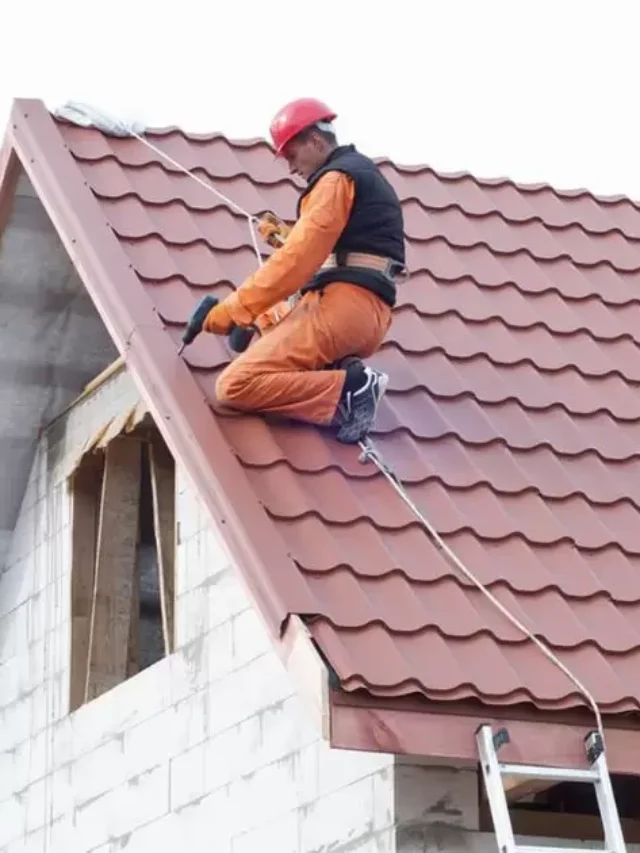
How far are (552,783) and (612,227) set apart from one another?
14.2 feet

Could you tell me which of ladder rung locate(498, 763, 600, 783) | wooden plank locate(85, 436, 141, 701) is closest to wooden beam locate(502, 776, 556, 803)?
ladder rung locate(498, 763, 600, 783)

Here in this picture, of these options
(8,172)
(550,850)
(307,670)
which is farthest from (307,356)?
(8,172)

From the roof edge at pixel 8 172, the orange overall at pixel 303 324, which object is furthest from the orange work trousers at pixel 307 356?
the roof edge at pixel 8 172

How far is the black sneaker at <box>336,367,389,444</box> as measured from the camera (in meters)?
7.90

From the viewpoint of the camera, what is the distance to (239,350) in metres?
8.17

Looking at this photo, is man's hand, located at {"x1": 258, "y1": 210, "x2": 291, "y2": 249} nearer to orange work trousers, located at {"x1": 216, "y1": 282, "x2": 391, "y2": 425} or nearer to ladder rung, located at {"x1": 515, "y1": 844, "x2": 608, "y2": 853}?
orange work trousers, located at {"x1": 216, "y1": 282, "x2": 391, "y2": 425}

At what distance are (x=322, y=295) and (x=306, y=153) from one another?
0.55 meters

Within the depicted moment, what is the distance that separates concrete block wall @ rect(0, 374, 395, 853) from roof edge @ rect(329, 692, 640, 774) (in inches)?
21.3

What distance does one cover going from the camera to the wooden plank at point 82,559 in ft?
32.8

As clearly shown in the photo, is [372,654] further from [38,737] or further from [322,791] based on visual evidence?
[38,737]

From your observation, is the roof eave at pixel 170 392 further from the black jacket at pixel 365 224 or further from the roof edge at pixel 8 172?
the black jacket at pixel 365 224

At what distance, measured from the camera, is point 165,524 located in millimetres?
9602

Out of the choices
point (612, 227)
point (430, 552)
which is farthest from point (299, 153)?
point (612, 227)

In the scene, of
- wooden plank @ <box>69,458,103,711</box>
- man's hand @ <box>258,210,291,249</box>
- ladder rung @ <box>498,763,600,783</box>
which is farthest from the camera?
wooden plank @ <box>69,458,103,711</box>
